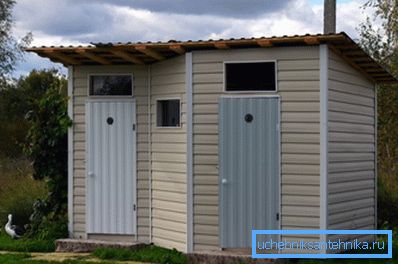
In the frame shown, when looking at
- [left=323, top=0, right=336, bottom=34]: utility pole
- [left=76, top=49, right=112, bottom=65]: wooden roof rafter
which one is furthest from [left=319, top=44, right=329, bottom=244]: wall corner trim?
[left=323, top=0, right=336, bottom=34]: utility pole

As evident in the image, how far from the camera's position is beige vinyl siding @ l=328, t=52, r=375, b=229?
32.1ft

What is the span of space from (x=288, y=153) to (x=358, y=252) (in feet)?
6.74

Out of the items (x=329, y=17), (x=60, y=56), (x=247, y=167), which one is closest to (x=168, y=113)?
(x=247, y=167)

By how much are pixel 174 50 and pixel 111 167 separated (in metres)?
2.41

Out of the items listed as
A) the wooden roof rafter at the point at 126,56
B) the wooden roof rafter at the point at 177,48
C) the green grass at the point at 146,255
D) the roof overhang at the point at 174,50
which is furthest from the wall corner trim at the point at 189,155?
the wooden roof rafter at the point at 126,56

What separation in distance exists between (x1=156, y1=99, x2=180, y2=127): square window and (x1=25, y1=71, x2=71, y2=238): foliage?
1980 mm

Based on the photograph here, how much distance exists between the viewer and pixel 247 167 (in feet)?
32.1

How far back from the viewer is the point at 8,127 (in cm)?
2886

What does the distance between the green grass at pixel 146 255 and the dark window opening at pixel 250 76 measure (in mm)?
2610

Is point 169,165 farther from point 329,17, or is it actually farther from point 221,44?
point 329,17

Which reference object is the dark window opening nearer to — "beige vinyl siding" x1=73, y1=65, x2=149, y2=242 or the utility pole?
"beige vinyl siding" x1=73, y1=65, x2=149, y2=242

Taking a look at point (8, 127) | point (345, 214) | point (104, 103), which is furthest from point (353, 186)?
point (8, 127)

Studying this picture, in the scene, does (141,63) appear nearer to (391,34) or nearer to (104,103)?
(104,103)

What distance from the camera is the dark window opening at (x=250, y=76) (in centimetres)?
975
